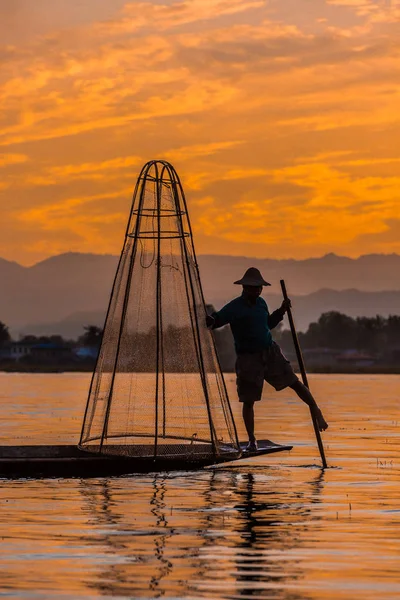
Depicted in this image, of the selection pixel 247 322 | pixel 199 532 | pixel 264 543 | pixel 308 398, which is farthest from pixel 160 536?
pixel 308 398

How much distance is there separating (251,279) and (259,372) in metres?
1.32

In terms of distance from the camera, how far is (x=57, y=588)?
10.5 metres

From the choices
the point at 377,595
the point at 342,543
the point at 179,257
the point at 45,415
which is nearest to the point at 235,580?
the point at 377,595

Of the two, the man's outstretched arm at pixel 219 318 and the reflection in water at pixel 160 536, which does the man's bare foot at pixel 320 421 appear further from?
the reflection in water at pixel 160 536

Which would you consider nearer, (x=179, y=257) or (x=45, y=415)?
(x=179, y=257)

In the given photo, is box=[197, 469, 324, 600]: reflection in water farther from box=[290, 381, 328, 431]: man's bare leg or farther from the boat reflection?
box=[290, 381, 328, 431]: man's bare leg

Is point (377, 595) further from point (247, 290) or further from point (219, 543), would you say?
point (247, 290)

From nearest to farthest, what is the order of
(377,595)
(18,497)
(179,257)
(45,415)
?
1. (377,595)
2. (18,497)
3. (179,257)
4. (45,415)

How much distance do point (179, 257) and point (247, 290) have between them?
5.00 feet

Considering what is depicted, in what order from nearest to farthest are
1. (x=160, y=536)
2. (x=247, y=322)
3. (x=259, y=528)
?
(x=160, y=536), (x=259, y=528), (x=247, y=322)

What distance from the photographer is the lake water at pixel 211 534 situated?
10.6 m

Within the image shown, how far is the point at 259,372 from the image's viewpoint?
61.6ft

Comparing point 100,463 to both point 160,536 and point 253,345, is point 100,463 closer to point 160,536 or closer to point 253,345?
point 253,345

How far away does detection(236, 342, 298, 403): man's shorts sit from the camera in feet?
61.4
